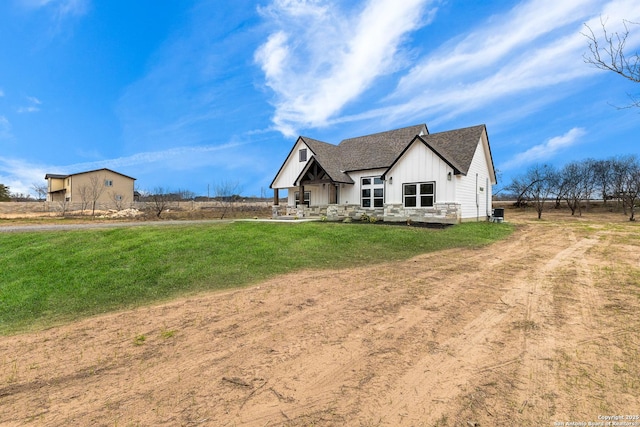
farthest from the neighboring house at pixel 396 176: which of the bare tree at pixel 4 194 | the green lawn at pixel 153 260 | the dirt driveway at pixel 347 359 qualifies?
the bare tree at pixel 4 194

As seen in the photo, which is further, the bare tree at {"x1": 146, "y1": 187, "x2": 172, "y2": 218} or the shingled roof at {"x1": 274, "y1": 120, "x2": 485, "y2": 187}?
the bare tree at {"x1": 146, "y1": 187, "x2": 172, "y2": 218}

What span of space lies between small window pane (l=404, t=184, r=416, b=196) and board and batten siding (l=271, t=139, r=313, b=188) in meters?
8.80

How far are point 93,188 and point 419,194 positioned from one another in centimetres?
4942

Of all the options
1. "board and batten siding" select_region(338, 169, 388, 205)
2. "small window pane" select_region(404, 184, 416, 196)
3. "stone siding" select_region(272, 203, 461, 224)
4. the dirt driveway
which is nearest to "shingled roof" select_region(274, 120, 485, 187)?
"board and batten siding" select_region(338, 169, 388, 205)

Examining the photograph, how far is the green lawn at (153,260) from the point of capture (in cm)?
656

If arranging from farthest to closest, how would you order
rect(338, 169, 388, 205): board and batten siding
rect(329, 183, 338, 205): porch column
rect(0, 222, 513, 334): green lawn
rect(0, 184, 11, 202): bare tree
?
rect(0, 184, 11, 202): bare tree
rect(329, 183, 338, 205): porch column
rect(338, 169, 388, 205): board and batten siding
rect(0, 222, 513, 334): green lawn

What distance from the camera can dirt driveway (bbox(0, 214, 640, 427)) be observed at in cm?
275

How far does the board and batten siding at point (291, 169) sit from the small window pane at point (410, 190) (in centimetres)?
880

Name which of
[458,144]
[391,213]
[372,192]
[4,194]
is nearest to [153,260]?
[391,213]

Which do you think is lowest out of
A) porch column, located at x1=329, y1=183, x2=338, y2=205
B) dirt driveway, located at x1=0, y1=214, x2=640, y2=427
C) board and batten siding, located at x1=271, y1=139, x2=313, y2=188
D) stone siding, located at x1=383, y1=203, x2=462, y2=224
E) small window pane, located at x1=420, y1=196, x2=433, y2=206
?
dirt driveway, located at x1=0, y1=214, x2=640, y2=427

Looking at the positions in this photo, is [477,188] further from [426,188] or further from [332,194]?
[332,194]

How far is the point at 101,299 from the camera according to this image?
21.5 feet

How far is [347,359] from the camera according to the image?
3584 millimetres

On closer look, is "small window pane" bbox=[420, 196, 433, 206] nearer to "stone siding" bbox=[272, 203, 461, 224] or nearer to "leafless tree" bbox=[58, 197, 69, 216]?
"stone siding" bbox=[272, 203, 461, 224]
